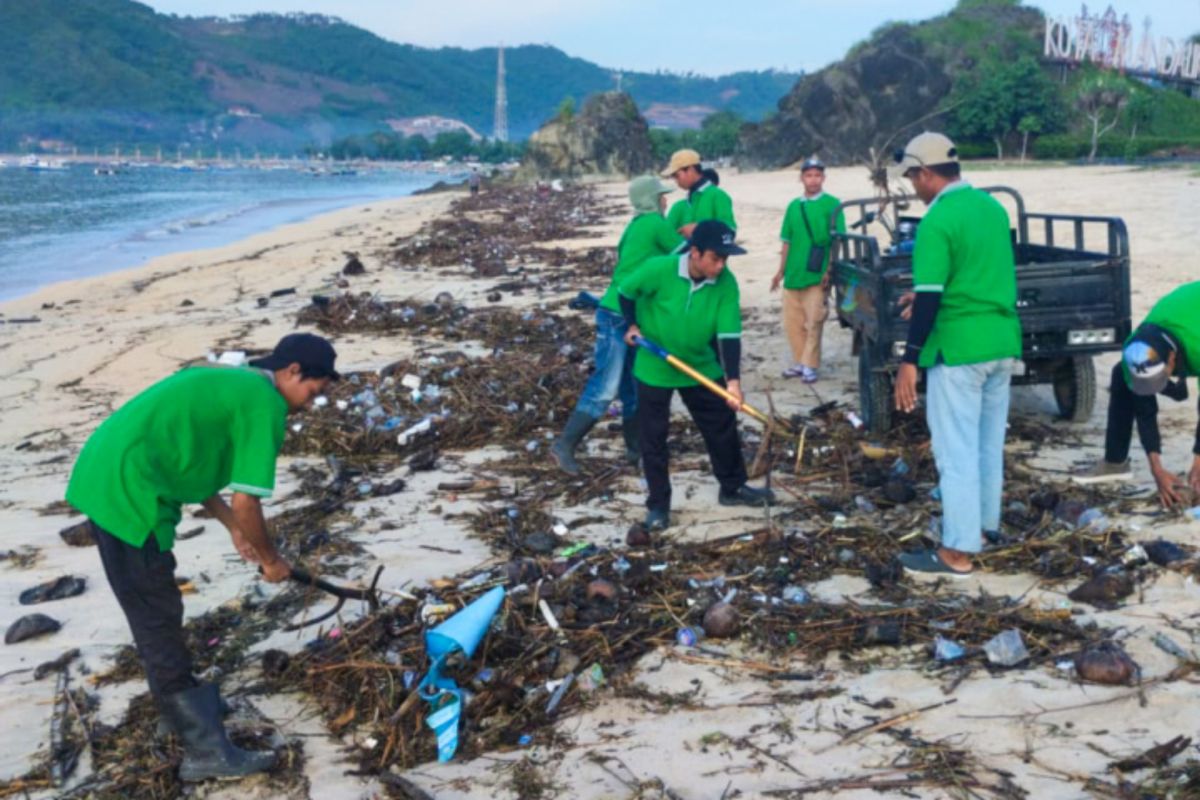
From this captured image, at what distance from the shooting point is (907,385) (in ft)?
15.1

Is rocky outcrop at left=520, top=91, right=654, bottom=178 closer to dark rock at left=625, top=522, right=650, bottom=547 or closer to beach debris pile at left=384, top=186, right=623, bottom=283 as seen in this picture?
beach debris pile at left=384, top=186, right=623, bottom=283

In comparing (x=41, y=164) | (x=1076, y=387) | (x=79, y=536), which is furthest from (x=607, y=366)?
(x=41, y=164)

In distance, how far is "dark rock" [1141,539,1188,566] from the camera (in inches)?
185

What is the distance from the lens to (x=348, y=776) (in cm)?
348

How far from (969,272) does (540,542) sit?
8.22 ft

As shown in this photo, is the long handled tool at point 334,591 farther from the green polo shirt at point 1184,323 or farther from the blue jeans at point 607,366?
the green polo shirt at point 1184,323

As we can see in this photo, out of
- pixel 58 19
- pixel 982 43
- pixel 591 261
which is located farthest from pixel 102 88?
pixel 591 261

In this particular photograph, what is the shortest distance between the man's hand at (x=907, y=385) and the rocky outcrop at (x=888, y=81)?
169ft

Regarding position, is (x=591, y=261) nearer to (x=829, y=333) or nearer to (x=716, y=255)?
(x=829, y=333)

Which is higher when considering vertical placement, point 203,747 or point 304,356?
point 304,356

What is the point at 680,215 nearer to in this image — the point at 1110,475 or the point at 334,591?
the point at 1110,475

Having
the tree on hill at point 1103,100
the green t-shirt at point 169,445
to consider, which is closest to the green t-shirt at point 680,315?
the green t-shirt at point 169,445

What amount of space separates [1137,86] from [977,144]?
341 inches

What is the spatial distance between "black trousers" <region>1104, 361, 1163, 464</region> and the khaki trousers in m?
3.20
